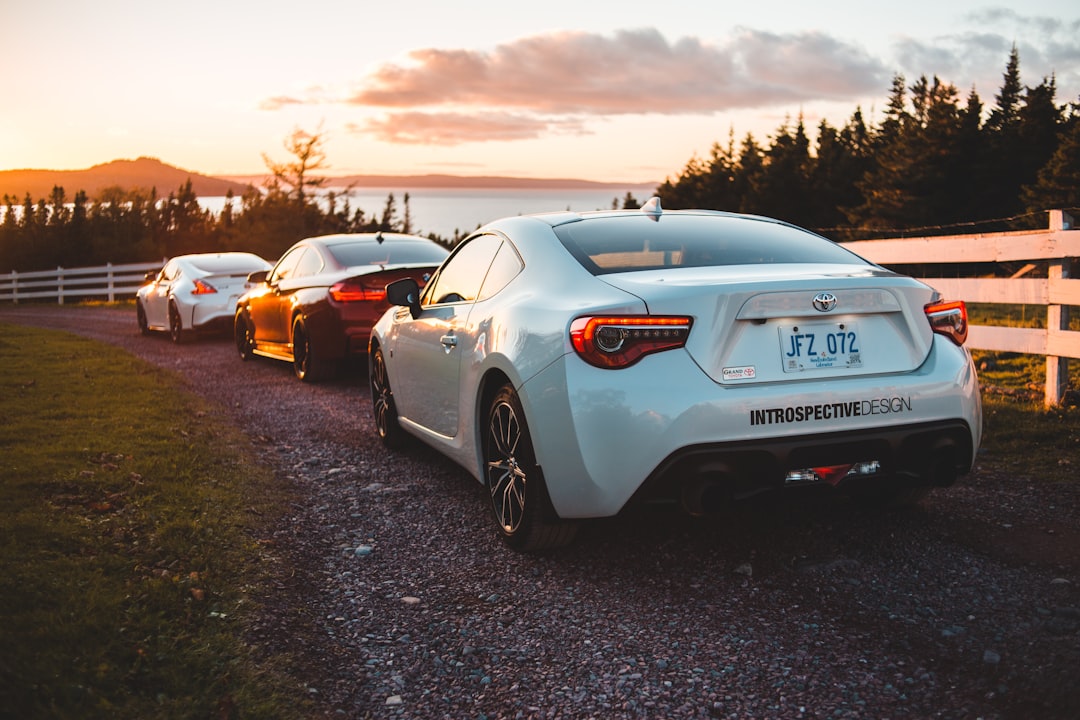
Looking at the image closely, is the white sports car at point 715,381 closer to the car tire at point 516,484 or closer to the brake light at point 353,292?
the car tire at point 516,484

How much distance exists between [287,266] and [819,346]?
9.24m

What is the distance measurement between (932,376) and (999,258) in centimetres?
431

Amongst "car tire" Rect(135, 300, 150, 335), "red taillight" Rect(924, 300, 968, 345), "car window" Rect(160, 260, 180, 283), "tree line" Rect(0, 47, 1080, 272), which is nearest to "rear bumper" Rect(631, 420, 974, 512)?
"red taillight" Rect(924, 300, 968, 345)

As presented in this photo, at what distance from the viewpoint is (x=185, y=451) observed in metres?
7.02

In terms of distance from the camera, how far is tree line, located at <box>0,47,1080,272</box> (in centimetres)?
5950

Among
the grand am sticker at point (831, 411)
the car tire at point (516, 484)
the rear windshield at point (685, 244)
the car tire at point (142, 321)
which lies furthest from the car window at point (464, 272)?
the car tire at point (142, 321)

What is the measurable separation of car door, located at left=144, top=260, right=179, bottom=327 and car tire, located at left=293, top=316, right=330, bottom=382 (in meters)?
6.73

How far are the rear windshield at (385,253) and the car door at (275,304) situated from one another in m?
0.83

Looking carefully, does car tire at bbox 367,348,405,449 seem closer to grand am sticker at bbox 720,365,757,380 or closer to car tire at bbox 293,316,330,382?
car tire at bbox 293,316,330,382

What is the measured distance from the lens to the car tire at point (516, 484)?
439 centimetres

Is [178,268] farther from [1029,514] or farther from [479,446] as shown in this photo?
[1029,514]

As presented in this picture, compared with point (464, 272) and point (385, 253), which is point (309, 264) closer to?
point (385, 253)

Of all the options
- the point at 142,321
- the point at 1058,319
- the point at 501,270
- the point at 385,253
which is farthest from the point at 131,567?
the point at 142,321

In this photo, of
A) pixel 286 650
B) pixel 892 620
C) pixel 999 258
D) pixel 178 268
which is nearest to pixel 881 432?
pixel 892 620
